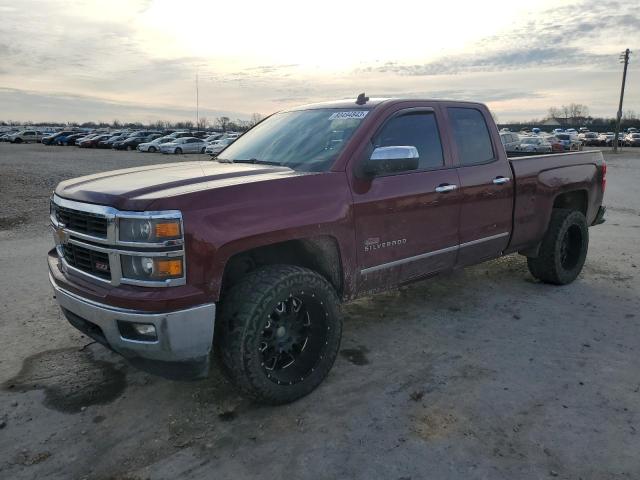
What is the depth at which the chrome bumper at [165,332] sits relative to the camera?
2836mm

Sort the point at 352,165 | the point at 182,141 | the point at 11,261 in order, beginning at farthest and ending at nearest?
the point at 182,141
the point at 11,261
the point at 352,165

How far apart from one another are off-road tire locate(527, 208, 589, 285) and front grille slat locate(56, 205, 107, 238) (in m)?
4.49

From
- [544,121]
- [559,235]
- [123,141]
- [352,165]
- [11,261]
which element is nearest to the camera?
[352,165]

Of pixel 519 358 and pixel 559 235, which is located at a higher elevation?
pixel 559 235

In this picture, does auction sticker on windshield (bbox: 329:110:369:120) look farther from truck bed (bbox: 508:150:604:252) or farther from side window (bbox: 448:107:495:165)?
truck bed (bbox: 508:150:604:252)

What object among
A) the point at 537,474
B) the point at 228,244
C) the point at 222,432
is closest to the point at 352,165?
the point at 228,244

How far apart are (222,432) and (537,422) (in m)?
1.89

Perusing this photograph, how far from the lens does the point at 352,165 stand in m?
3.63

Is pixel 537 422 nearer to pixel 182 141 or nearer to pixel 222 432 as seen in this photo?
pixel 222 432

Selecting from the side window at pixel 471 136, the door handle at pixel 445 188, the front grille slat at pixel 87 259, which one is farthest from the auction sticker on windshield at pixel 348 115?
the front grille slat at pixel 87 259

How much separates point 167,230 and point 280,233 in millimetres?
702

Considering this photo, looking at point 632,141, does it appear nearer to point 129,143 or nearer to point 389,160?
point 129,143

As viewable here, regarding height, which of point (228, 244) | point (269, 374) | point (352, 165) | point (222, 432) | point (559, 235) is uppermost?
point (352, 165)

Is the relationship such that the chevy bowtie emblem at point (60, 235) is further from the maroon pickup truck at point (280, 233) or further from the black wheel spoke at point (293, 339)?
the black wheel spoke at point (293, 339)
